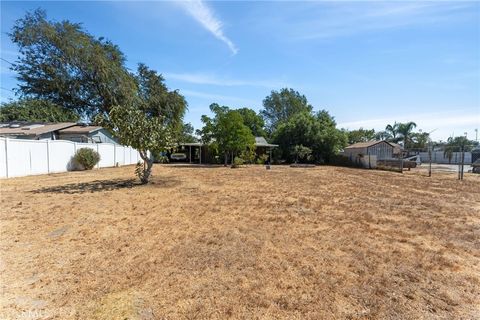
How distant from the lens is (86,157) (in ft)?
56.9

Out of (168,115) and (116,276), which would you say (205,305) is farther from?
(168,115)

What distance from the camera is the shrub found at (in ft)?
56.0

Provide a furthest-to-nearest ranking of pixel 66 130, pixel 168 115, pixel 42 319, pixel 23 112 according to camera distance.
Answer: pixel 23 112
pixel 168 115
pixel 66 130
pixel 42 319

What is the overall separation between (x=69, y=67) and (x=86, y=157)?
10.7m

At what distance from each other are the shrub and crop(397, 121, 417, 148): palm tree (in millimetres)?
50447

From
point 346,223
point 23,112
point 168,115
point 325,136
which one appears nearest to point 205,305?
point 346,223

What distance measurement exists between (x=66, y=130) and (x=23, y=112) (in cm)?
1960

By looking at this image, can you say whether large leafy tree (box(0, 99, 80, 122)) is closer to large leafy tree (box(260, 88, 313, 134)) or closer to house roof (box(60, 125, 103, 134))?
house roof (box(60, 125, 103, 134))

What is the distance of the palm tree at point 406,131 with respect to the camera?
2041 inches

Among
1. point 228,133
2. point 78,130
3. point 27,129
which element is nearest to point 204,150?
point 228,133

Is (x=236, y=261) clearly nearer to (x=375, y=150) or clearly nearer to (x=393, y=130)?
(x=375, y=150)

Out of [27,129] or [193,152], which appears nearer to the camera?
[27,129]

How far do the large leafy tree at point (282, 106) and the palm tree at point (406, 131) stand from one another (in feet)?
57.0

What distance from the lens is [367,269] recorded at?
372 centimetres
